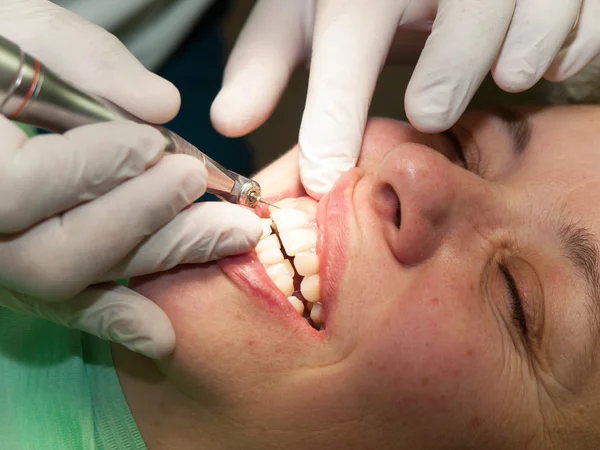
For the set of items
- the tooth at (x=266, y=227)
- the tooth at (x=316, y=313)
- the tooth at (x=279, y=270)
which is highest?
the tooth at (x=266, y=227)

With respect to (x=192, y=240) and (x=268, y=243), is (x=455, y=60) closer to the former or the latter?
(x=268, y=243)

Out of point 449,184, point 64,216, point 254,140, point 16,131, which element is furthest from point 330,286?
point 254,140

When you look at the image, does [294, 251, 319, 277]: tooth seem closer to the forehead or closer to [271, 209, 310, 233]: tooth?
[271, 209, 310, 233]: tooth

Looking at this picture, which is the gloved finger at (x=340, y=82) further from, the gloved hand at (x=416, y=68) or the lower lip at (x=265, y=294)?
the lower lip at (x=265, y=294)

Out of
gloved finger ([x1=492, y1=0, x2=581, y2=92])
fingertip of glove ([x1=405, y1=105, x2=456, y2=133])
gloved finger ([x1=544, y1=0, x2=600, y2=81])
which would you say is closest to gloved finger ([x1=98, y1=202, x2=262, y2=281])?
fingertip of glove ([x1=405, y1=105, x2=456, y2=133])

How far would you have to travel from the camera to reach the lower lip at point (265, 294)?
1.15m

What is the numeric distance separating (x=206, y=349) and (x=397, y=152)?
57 cm

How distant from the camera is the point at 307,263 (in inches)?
48.4

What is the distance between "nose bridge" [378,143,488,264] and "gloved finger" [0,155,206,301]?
41cm

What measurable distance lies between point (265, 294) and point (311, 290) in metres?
0.12

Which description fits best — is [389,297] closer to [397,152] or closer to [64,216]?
[397,152]

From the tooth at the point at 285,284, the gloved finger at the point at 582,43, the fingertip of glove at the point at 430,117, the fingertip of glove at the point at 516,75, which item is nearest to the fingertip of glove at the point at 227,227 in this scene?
the tooth at the point at 285,284

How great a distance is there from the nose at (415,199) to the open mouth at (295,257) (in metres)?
0.17

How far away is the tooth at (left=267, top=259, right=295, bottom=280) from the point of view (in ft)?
4.09
